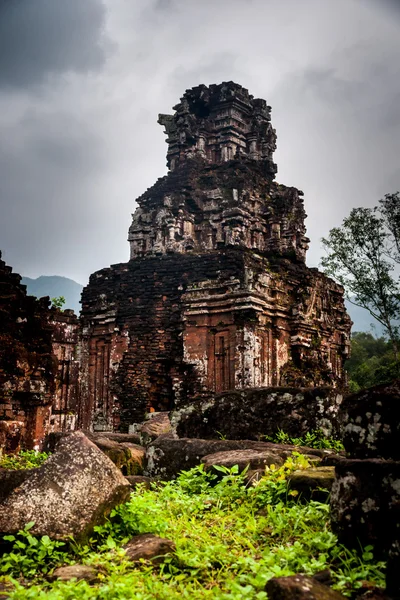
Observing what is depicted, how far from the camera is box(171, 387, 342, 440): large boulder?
643 centimetres

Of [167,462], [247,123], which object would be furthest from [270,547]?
[247,123]

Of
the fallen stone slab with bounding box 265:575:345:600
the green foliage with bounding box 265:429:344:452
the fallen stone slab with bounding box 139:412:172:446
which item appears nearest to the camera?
the fallen stone slab with bounding box 265:575:345:600

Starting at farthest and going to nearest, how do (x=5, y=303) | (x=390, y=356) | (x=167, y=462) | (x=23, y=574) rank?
1. (x=390, y=356)
2. (x=5, y=303)
3. (x=167, y=462)
4. (x=23, y=574)

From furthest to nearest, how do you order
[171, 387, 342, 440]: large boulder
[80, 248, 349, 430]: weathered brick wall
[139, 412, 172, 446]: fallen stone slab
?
[80, 248, 349, 430]: weathered brick wall
[139, 412, 172, 446]: fallen stone slab
[171, 387, 342, 440]: large boulder

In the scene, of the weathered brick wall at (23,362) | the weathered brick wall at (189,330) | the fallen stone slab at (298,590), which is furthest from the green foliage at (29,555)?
the weathered brick wall at (189,330)

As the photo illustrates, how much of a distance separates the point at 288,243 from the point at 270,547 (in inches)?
703

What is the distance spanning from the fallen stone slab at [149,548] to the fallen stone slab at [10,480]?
88 centimetres

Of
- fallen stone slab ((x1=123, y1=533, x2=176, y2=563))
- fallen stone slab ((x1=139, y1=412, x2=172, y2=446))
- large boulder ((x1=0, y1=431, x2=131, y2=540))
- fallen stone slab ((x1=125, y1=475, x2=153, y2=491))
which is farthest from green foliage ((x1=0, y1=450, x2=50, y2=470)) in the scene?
fallen stone slab ((x1=123, y1=533, x2=176, y2=563))

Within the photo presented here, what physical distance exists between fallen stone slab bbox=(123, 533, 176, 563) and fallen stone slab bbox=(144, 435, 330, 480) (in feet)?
6.55

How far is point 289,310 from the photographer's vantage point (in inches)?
678

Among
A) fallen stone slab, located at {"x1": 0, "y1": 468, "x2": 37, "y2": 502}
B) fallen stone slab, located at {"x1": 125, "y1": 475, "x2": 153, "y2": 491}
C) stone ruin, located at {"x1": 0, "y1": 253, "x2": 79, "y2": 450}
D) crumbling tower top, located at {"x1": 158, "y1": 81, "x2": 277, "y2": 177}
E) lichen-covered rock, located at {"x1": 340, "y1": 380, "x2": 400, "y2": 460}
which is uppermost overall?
crumbling tower top, located at {"x1": 158, "y1": 81, "x2": 277, "y2": 177}

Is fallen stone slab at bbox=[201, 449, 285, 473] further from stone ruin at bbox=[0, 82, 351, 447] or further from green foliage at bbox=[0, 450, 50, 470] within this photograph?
stone ruin at bbox=[0, 82, 351, 447]

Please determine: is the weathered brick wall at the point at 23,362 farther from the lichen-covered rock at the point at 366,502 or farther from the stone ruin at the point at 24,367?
the lichen-covered rock at the point at 366,502

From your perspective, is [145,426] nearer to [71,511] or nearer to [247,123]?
[71,511]
